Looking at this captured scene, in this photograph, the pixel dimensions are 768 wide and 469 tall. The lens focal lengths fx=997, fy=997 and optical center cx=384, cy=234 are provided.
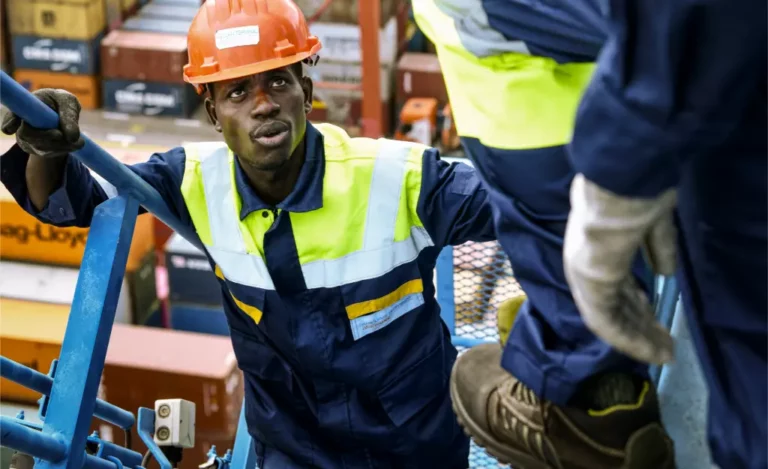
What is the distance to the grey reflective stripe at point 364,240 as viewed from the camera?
2.72 metres

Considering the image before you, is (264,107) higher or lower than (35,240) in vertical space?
higher

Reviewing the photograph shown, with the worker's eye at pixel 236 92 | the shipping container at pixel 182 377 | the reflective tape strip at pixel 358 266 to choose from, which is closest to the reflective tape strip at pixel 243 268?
the reflective tape strip at pixel 358 266

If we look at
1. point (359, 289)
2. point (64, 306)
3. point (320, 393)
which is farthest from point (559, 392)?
point (64, 306)

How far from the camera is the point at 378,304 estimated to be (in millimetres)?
2777

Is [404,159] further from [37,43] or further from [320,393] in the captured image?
[37,43]

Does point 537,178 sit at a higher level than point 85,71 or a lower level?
higher

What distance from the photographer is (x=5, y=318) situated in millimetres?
6391

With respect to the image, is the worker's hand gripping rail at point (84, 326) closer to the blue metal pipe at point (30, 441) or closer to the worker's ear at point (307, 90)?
the blue metal pipe at point (30, 441)

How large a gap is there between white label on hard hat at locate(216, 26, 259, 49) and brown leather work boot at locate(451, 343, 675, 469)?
1172 millimetres

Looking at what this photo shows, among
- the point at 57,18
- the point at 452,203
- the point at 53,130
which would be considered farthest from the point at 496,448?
the point at 57,18

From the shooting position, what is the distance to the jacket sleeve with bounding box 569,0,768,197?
41.1 inches

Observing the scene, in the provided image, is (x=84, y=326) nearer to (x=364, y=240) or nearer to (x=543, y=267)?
(x=364, y=240)

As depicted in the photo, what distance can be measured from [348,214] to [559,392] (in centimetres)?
111

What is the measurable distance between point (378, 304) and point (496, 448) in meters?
0.89
